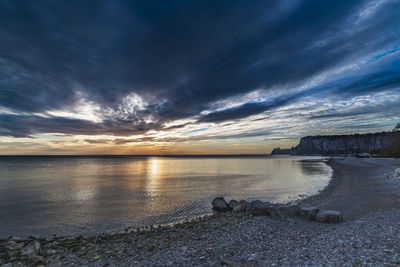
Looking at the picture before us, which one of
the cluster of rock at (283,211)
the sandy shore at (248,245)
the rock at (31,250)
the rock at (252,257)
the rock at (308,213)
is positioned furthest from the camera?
the rock at (308,213)

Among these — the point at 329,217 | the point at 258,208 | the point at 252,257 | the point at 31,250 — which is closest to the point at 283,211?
the point at 258,208

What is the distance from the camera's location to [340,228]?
36.4ft

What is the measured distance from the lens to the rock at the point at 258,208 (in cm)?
1559

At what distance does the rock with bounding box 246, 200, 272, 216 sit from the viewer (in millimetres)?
15590

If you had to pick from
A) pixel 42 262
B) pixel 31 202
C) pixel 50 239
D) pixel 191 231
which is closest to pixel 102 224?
pixel 50 239

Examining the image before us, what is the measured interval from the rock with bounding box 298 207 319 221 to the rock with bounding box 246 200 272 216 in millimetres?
2451

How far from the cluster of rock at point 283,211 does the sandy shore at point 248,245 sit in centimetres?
57

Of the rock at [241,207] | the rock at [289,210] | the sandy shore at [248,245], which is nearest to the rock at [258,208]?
the rock at [241,207]

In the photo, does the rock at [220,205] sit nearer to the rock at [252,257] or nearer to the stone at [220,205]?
the stone at [220,205]

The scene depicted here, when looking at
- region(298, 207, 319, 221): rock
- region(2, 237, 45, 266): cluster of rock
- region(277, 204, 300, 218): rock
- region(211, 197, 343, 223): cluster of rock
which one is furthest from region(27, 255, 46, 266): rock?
region(298, 207, 319, 221): rock

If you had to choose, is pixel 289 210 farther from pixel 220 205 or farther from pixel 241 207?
pixel 220 205

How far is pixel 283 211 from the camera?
14609mm

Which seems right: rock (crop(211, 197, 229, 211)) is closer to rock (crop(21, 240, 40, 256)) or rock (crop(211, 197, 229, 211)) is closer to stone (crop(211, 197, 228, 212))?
stone (crop(211, 197, 228, 212))

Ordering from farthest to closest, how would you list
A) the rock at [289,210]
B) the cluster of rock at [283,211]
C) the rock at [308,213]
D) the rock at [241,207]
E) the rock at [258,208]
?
the rock at [241,207], the rock at [258,208], the rock at [289,210], the rock at [308,213], the cluster of rock at [283,211]
